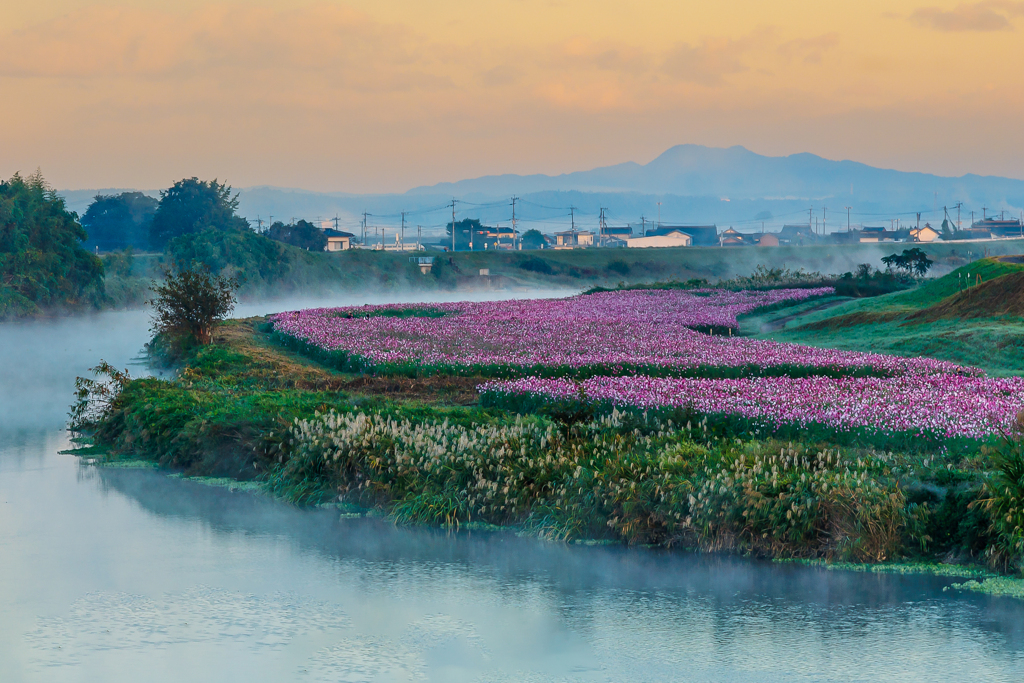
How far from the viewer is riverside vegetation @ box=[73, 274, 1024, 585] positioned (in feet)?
36.0

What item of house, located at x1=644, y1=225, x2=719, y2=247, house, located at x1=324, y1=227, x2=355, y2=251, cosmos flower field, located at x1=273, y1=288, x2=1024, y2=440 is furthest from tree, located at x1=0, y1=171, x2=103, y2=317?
house, located at x1=644, y1=225, x2=719, y2=247

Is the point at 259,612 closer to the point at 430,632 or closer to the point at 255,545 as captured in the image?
the point at 430,632

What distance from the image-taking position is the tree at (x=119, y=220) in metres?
124

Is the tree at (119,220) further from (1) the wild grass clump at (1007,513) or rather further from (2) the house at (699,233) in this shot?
(1) the wild grass clump at (1007,513)

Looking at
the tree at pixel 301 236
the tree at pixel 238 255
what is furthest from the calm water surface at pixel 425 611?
the tree at pixel 301 236

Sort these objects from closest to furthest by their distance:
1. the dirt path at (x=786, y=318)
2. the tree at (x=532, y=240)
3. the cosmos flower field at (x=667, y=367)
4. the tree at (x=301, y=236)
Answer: the cosmos flower field at (x=667, y=367) < the dirt path at (x=786, y=318) < the tree at (x=301, y=236) < the tree at (x=532, y=240)

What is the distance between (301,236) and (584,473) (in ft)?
337

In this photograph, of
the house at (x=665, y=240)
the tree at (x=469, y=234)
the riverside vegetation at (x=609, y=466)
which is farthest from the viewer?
the house at (x=665, y=240)

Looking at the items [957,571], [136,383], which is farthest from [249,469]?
[957,571]

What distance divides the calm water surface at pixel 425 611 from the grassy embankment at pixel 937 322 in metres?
15.6

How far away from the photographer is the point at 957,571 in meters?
10.5

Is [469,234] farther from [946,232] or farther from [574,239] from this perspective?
[946,232]

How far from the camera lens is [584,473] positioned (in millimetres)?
12414

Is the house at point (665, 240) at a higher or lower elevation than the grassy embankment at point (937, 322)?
higher
